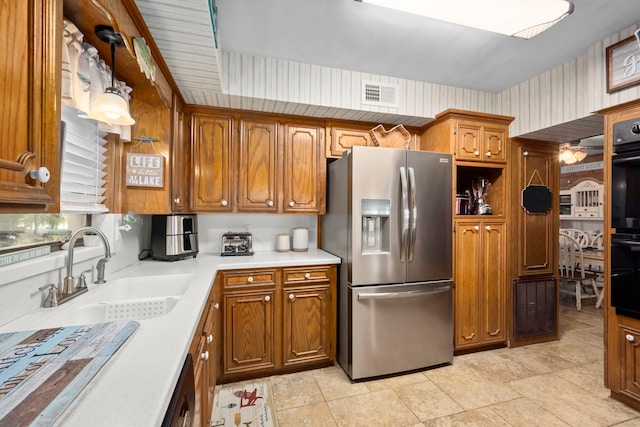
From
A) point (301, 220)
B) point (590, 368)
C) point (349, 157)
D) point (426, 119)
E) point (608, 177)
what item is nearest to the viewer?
point (608, 177)

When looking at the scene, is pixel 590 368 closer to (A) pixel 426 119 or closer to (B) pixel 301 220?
(A) pixel 426 119

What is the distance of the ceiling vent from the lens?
240 cm

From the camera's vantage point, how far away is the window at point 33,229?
1.01m

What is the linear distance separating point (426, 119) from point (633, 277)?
6.09ft

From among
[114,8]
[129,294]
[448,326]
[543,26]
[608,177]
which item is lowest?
[448,326]

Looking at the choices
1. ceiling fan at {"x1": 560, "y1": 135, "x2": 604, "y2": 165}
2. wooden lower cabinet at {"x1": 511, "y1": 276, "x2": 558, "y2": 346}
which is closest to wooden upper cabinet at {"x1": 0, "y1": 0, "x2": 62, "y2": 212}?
wooden lower cabinet at {"x1": 511, "y1": 276, "x2": 558, "y2": 346}

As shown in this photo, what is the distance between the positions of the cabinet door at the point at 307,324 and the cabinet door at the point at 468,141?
1714 mm

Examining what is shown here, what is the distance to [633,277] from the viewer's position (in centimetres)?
179

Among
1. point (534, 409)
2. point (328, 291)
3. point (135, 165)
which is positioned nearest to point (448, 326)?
point (534, 409)

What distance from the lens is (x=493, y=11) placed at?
1536 mm

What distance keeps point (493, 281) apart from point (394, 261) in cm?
119

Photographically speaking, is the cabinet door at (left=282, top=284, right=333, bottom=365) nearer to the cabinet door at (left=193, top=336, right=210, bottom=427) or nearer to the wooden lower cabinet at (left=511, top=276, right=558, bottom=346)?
the cabinet door at (left=193, top=336, right=210, bottom=427)

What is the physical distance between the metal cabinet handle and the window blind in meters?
0.71

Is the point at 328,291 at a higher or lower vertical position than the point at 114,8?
lower
